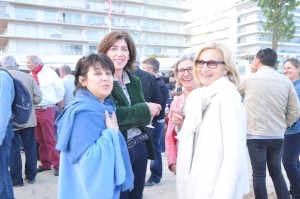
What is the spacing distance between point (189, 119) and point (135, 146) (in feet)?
1.76

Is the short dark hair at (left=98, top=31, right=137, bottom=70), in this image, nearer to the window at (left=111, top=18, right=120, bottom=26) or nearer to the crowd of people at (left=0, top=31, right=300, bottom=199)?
the crowd of people at (left=0, top=31, right=300, bottom=199)

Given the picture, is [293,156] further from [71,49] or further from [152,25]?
[152,25]

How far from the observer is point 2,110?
3145 mm

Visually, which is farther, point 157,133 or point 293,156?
point 157,133

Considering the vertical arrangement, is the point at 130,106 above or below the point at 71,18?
below

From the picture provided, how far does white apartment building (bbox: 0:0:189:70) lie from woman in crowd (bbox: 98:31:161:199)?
37.1 m

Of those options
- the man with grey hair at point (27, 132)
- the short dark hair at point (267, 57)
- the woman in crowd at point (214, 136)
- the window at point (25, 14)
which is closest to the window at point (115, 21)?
the window at point (25, 14)

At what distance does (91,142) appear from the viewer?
5.70 ft

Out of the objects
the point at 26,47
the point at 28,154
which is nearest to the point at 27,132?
the point at 28,154

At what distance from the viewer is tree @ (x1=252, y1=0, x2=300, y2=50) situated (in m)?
21.5

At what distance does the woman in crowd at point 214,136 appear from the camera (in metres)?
1.82

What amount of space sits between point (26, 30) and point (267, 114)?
4489cm

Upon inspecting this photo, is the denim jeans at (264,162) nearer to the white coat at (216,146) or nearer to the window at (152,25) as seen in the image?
the white coat at (216,146)

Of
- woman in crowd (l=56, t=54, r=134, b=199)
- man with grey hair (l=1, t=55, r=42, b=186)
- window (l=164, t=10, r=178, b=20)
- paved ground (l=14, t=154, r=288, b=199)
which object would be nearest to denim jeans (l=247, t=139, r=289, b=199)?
paved ground (l=14, t=154, r=288, b=199)
